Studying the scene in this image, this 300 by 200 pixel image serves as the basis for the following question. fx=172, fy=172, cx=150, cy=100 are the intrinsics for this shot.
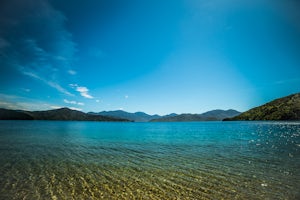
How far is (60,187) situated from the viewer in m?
12.1

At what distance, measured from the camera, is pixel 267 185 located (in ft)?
41.0

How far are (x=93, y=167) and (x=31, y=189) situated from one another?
246 inches

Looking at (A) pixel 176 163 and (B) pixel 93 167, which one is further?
(A) pixel 176 163

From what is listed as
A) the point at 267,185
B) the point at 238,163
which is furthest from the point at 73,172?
the point at 238,163

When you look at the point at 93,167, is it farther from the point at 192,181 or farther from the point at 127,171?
the point at 192,181

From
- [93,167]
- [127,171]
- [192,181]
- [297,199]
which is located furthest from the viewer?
[93,167]

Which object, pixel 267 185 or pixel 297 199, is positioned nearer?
pixel 297 199

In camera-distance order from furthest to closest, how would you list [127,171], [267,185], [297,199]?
[127,171] → [267,185] → [297,199]

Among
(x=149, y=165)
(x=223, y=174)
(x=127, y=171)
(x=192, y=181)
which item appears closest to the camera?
(x=192, y=181)

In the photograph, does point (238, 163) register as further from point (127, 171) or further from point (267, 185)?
point (127, 171)

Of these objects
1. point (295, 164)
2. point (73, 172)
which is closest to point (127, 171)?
point (73, 172)

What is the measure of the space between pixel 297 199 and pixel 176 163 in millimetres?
10860

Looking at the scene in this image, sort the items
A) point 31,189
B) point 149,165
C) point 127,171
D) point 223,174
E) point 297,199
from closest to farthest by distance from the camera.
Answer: point 297,199 < point 31,189 < point 223,174 < point 127,171 < point 149,165

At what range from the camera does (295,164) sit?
1823 cm
